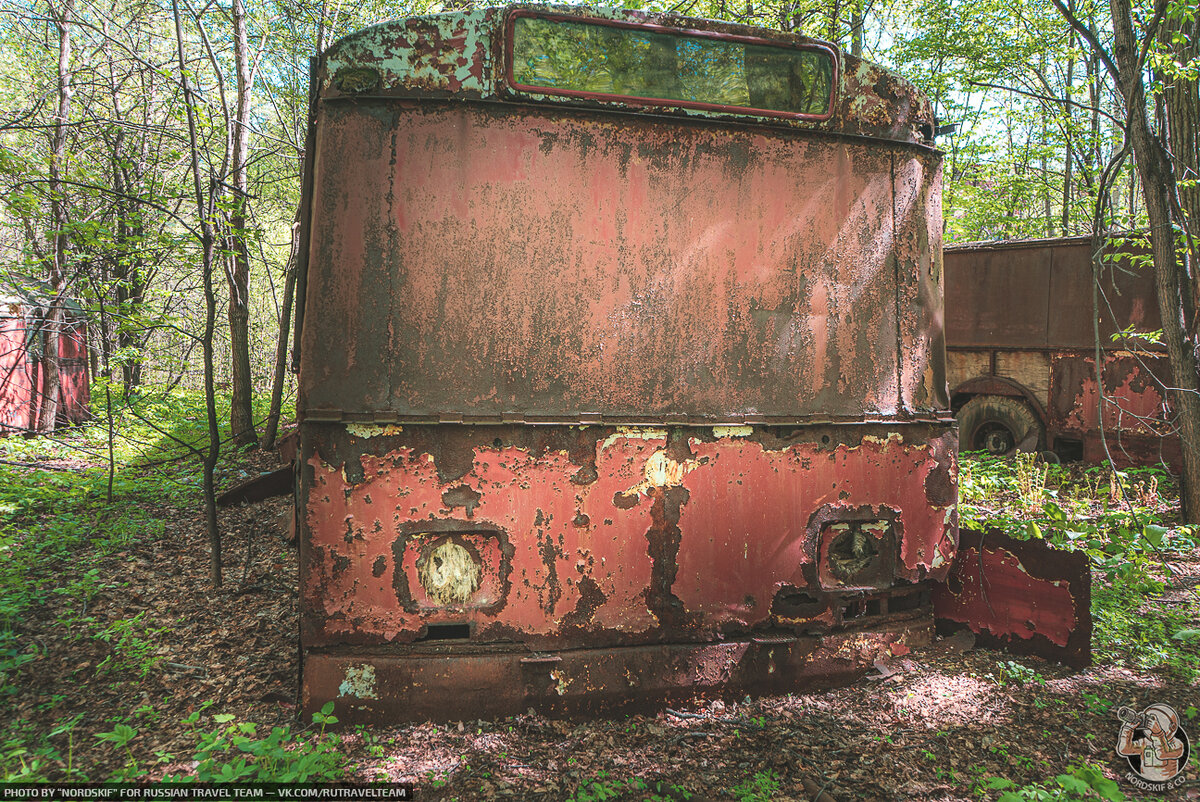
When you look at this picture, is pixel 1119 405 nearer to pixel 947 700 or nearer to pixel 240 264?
pixel 947 700

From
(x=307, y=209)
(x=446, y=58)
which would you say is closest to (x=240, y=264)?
(x=307, y=209)

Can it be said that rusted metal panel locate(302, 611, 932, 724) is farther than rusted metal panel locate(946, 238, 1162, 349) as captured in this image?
No

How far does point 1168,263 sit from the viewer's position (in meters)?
4.97

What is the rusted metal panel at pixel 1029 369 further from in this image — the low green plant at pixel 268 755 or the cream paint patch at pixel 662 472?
the low green plant at pixel 268 755

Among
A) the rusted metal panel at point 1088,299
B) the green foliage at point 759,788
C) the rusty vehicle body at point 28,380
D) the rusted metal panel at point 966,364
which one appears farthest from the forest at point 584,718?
the rusty vehicle body at point 28,380

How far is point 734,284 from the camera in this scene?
2604 millimetres

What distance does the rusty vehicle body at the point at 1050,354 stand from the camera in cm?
700

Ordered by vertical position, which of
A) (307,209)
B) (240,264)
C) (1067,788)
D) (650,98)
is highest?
(240,264)

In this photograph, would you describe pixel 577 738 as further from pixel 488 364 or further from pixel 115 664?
pixel 115 664

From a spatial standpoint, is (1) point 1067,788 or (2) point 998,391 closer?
(1) point 1067,788

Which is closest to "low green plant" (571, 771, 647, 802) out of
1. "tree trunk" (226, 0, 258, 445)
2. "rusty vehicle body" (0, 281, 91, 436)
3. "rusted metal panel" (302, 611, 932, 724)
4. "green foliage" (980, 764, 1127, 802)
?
"rusted metal panel" (302, 611, 932, 724)

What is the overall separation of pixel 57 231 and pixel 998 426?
401 inches

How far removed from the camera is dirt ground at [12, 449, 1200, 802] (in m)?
2.24

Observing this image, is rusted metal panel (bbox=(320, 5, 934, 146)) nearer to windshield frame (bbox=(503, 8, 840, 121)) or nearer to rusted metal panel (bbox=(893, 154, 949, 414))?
windshield frame (bbox=(503, 8, 840, 121))
